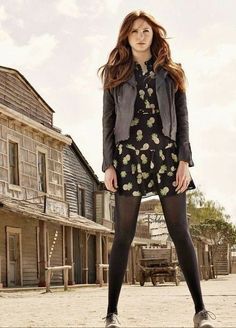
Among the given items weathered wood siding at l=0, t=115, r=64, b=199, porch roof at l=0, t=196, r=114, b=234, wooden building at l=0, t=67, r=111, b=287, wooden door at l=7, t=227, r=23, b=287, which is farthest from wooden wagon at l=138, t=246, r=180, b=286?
weathered wood siding at l=0, t=115, r=64, b=199

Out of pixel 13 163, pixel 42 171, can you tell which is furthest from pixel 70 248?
pixel 13 163

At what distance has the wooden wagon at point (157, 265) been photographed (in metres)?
24.7

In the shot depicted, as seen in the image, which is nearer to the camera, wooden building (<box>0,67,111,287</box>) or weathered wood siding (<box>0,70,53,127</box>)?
wooden building (<box>0,67,111,287</box>)

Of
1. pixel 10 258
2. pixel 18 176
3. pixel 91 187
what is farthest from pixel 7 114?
pixel 91 187

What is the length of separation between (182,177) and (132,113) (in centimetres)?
53

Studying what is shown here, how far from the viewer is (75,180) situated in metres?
35.4

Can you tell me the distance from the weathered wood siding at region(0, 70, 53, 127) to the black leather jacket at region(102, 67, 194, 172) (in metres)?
20.3

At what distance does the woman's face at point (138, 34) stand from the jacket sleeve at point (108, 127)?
362 millimetres

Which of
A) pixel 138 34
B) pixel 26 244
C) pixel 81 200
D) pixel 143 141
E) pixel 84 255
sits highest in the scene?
pixel 81 200

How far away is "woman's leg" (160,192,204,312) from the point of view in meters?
4.70

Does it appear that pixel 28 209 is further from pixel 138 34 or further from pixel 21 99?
pixel 138 34

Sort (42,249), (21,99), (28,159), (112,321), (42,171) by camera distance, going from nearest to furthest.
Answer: (112,321) < (42,249) < (28,159) < (21,99) < (42,171)

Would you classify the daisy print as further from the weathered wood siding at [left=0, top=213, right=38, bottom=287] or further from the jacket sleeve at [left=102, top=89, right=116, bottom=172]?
the weathered wood siding at [left=0, top=213, right=38, bottom=287]

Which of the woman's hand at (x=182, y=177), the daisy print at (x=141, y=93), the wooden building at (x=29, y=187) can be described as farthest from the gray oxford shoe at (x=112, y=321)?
the wooden building at (x=29, y=187)
